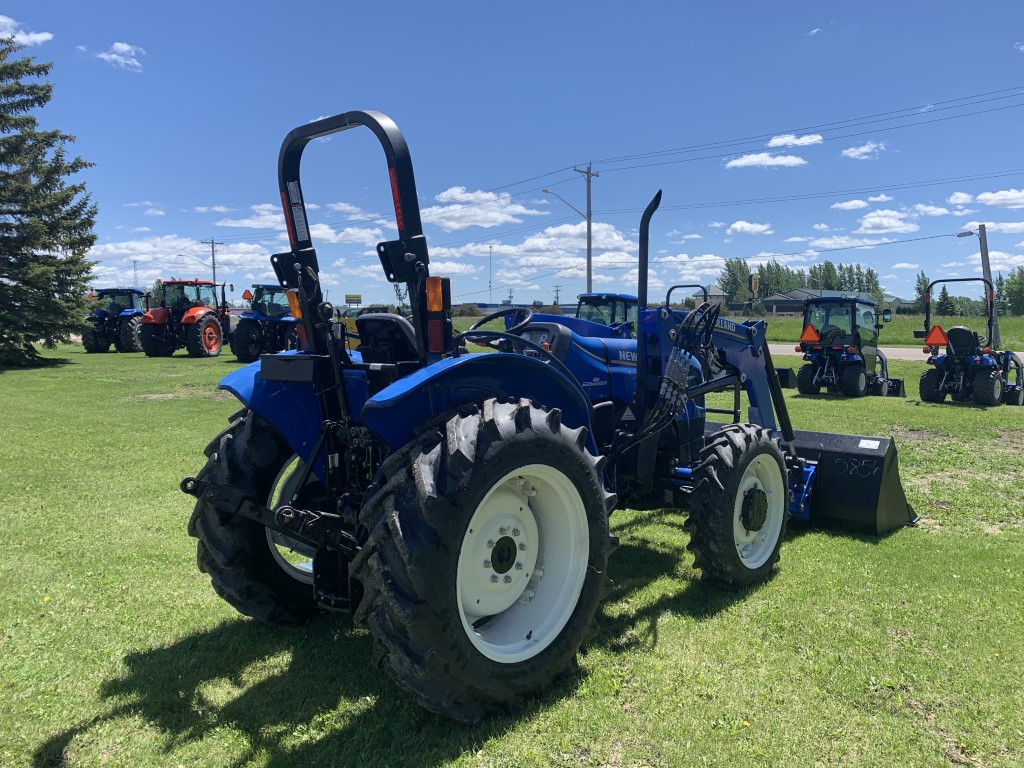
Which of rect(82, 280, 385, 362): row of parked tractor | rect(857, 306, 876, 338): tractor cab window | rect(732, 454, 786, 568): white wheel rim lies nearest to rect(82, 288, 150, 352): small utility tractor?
rect(82, 280, 385, 362): row of parked tractor

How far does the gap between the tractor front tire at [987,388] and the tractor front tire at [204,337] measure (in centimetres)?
2216

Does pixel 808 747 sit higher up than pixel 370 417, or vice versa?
pixel 370 417

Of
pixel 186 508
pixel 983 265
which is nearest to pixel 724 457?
pixel 186 508

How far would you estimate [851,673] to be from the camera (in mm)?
3295

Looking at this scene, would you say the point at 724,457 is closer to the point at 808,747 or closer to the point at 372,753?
the point at 808,747

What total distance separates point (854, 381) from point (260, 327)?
17115 mm

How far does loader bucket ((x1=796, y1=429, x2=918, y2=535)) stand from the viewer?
5.28 meters

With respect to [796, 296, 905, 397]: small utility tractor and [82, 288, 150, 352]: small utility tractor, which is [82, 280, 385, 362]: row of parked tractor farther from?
[796, 296, 905, 397]: small utility tractor

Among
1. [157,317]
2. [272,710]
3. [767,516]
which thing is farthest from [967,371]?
[157,317]

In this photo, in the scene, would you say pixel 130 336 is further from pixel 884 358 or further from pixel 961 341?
pixel 961 341

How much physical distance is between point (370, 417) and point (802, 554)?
3519mm

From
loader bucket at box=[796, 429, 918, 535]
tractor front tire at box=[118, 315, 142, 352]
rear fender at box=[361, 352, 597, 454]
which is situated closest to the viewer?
rear fender at box=[361, 352, 597, 454]

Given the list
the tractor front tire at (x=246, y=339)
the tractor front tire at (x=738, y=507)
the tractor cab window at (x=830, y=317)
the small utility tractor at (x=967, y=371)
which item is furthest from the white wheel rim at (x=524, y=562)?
the tractor front tire at (x=246, y=339)

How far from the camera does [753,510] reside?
4379 millimetres
